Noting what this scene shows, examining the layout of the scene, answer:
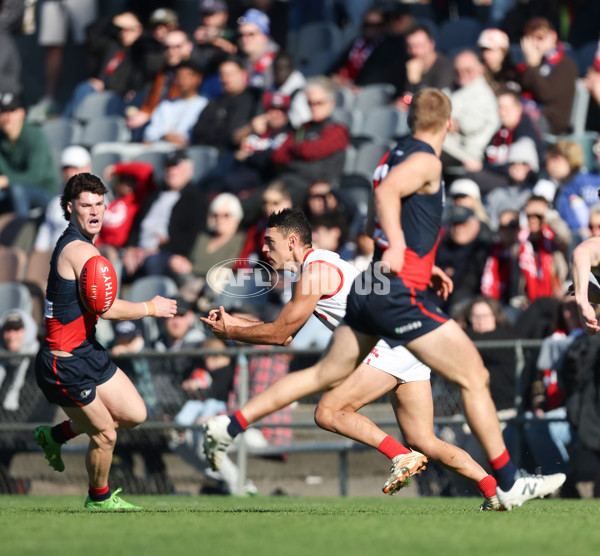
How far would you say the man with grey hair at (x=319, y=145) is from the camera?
14.0 metres

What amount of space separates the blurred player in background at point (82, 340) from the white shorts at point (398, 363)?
1.28 m

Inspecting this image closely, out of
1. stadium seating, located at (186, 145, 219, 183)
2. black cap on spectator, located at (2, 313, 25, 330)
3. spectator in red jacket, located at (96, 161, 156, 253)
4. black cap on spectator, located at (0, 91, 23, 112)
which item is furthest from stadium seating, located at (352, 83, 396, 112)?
black cap on spectator, located at (2, 313, 25, 330)

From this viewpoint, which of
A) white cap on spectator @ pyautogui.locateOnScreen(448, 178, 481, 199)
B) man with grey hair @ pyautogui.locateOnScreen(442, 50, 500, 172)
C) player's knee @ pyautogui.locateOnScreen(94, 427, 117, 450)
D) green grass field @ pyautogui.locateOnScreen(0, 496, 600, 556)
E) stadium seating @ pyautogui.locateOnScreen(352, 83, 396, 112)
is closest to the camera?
green grass field @ pyautogui.locateOnScreen(0, 496, 600, 556)

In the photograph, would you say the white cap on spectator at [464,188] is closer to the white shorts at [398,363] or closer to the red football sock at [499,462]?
the white shorts at [398,363]

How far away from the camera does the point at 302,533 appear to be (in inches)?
227

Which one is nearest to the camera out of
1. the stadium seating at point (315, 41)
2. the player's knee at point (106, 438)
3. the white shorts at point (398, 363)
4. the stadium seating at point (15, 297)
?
the white shorts at point (398, 363)

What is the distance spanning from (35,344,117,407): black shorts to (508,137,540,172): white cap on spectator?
6.80 meters

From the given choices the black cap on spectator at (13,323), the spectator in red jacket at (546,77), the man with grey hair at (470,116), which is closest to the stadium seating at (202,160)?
the man with grey hair at (470,116)

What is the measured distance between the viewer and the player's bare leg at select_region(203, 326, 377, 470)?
6.87m

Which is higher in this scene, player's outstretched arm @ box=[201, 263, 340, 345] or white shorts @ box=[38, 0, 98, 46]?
player's outstretched arm @ box=[201, 263, 340, 345]

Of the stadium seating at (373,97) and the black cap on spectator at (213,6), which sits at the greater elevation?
the black cap on spectator at (213,6)

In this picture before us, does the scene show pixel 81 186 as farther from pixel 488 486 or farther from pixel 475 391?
pixel 488 486

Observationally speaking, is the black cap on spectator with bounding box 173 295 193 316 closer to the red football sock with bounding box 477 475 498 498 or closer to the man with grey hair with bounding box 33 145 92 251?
the man with grey hair with bounding box 33 145 92 251

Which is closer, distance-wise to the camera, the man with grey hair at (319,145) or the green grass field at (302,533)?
the green grass field at (302,533)
